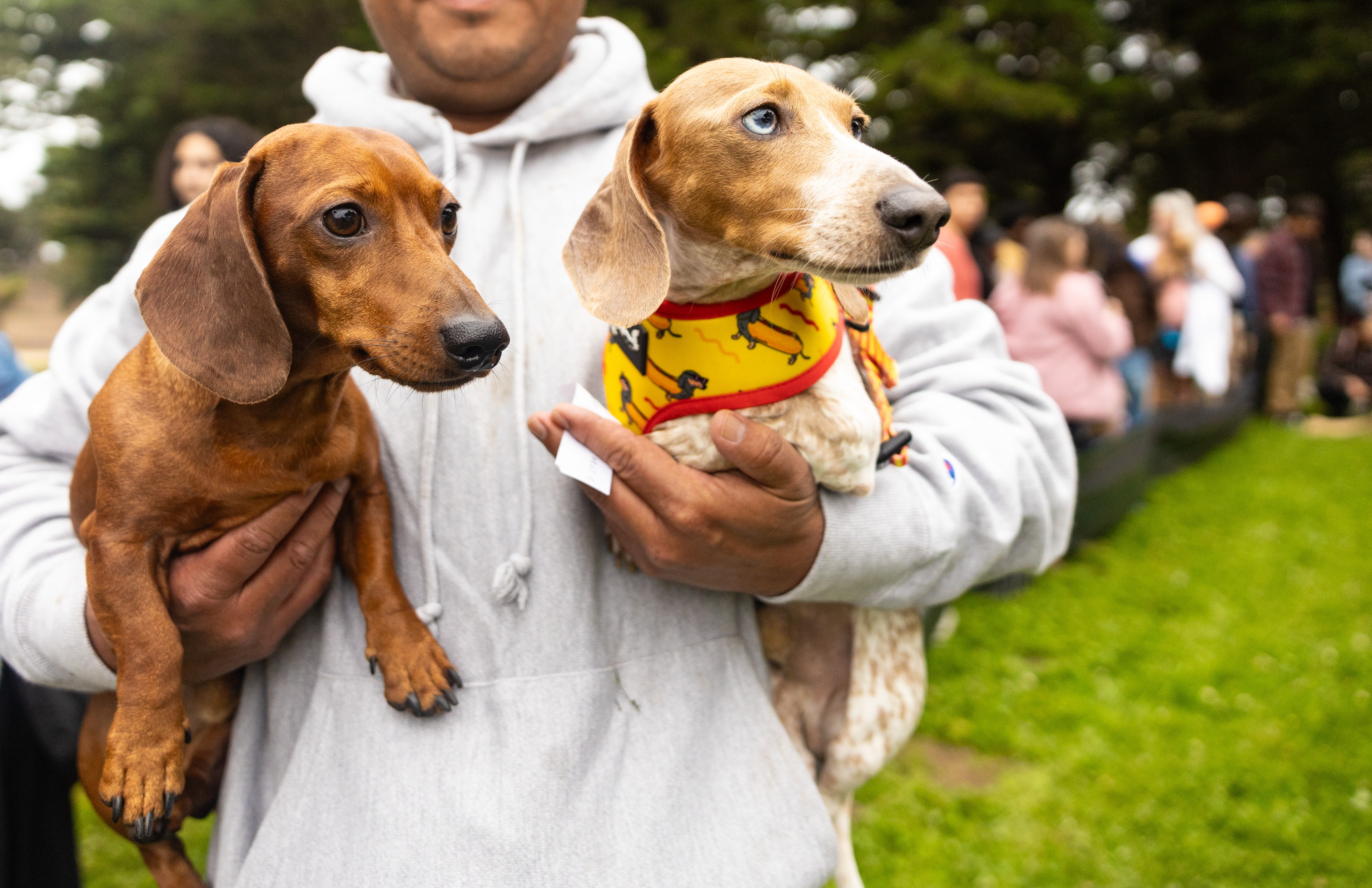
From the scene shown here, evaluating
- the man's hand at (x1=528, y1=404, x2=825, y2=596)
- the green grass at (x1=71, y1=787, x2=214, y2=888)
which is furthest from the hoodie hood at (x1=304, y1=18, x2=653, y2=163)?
the green grass at (x1=71, y1=787, x2=214, y2=888)

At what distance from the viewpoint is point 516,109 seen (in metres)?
2.19

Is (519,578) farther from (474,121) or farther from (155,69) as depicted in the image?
(155,69)

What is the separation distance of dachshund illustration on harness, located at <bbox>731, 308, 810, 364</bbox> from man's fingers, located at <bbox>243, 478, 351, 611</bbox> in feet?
2.58

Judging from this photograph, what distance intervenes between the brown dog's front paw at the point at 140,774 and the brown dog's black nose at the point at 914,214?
56.9 inches

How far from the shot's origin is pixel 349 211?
1562mm

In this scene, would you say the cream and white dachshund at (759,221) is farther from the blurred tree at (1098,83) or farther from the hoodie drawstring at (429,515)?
the blurred tree at (1098,83)

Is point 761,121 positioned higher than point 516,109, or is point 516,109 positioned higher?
point 761,121

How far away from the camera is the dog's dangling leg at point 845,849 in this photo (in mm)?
2471

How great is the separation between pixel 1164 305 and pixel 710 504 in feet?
33.0

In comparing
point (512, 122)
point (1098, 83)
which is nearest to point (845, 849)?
point (512, 122)

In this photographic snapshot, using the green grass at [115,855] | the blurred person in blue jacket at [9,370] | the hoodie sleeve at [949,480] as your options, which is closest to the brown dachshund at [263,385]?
the hoodie sleeve at [949,480]

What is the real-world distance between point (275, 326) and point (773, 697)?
1429 millimetres

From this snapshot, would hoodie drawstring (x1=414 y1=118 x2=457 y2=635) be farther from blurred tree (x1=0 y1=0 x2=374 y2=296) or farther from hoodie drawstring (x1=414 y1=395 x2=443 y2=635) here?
blurred tree (x1=0 y1=0 x2=374 y2=296)

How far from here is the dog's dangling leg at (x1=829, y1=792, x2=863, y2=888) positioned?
2.47 meters
